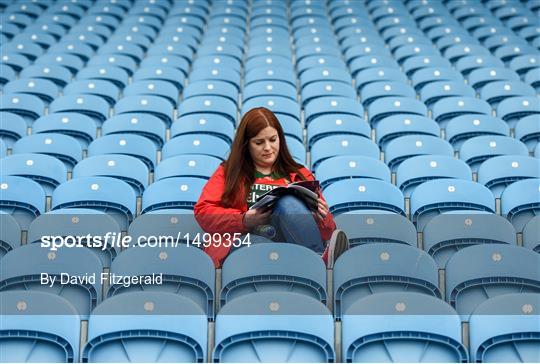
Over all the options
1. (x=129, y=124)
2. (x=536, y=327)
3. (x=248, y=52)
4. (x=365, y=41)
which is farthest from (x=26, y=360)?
(x=365, y=41)

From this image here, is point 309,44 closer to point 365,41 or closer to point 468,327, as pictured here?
point 365,41

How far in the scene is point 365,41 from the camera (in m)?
8.48

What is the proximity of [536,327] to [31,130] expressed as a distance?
12.8 feet

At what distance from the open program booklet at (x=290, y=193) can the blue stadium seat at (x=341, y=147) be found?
182 cm

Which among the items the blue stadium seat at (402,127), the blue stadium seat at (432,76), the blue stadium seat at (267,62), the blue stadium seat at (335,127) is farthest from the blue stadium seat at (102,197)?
the blue stadium seat at (432,76)

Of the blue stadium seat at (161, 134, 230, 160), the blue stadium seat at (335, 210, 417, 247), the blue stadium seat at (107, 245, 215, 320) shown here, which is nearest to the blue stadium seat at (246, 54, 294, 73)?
the blue stadium seat at (161, 134, 230, 160)

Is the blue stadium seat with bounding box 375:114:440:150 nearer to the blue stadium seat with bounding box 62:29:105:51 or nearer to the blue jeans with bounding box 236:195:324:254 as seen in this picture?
the blue jeans with bounding box 236:195:324:254

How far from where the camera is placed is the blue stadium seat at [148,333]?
Result: 314cm

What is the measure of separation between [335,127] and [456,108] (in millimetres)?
980

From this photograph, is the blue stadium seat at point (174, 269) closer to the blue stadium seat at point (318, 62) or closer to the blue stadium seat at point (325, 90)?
the blue stadium seat at point (325, 90)

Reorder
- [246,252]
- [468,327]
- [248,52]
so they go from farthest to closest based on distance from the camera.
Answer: [248,52], [246,252], [468,327]

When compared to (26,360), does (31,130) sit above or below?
above

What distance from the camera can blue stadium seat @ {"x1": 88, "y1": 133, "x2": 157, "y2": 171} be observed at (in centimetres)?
546

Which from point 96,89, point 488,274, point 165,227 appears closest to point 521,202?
point 488,274
